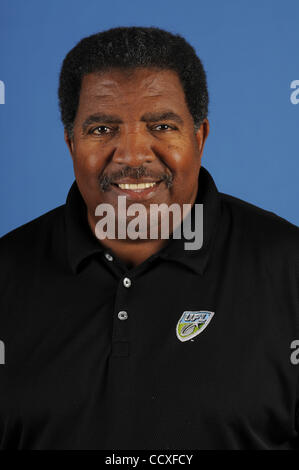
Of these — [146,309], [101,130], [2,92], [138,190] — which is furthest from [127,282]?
[2,92]

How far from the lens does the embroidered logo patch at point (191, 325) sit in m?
1.45

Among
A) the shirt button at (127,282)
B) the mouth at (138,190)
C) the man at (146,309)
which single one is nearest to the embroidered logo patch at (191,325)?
the man at (146,309)

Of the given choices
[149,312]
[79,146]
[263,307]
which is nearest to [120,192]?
[79,146]

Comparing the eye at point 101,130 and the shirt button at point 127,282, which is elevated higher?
the eye at point 101,130

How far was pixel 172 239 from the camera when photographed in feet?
5.08

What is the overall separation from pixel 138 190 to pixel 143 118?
125 mm

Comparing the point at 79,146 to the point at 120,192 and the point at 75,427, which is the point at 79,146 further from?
the point at 75,427

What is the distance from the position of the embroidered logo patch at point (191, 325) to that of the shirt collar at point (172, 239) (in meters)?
0.09

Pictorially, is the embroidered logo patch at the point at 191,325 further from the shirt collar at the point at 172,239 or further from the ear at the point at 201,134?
the ear at the point at 201,134

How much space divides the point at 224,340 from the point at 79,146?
0.43 m

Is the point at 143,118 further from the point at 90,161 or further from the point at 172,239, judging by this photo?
the point at 172,239

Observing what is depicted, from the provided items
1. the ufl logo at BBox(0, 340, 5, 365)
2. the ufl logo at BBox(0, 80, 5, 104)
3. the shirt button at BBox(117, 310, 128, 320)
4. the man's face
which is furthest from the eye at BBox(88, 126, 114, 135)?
the ufl logo at BBox(0, 80, 5, 104)

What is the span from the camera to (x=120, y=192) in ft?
4.73
